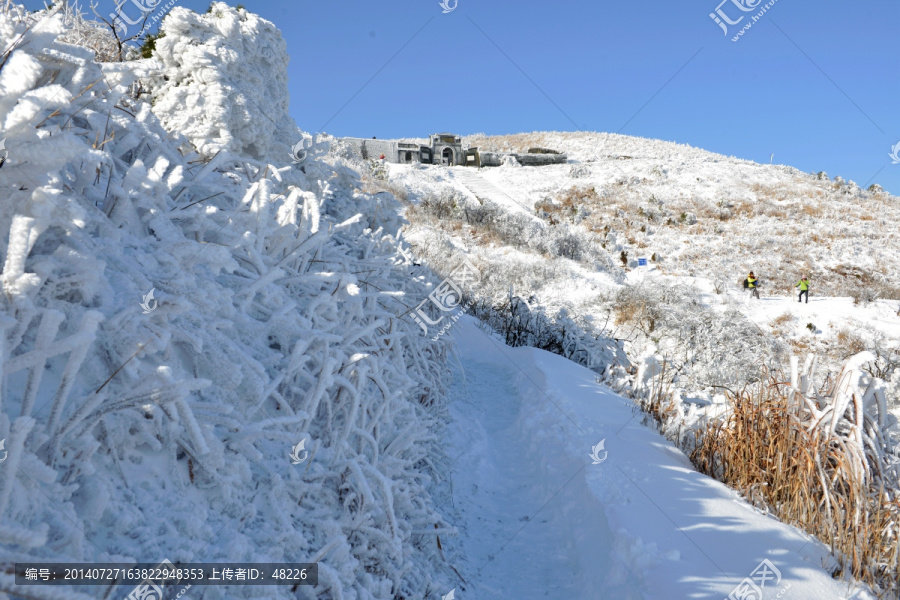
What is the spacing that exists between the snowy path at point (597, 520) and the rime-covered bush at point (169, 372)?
63 cm

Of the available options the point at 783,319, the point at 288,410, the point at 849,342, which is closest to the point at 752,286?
the point at 783,319

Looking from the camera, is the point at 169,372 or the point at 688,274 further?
the point at 688,274

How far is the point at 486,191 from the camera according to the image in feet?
97.7

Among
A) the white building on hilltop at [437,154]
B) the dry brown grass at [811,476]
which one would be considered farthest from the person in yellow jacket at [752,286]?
the white building on hilltop at [437,154]

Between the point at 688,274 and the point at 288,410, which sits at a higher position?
the point at 688,274

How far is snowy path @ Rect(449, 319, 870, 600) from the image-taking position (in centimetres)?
227

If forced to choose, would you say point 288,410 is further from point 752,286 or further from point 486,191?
point 486,191

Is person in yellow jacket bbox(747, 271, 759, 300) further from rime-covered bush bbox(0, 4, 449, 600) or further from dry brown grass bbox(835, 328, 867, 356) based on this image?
rime-covered bush bbox(0, 4, 449, 600)

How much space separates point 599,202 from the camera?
29.3 meters

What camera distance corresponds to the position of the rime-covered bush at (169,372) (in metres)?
1.18

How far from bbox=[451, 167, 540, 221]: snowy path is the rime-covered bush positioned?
905 inches

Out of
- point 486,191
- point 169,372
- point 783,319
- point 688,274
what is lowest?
point 169,372

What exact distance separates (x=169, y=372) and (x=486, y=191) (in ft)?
96.4

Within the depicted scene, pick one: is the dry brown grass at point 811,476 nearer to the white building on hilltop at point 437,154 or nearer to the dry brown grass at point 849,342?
the dry brown grass at point 849,342
